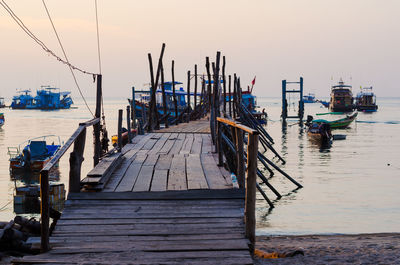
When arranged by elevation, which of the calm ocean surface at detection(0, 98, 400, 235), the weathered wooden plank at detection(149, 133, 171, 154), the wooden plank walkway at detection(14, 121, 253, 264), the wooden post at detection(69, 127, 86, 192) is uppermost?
the wooden post at detection(69, 127, 86, 192)

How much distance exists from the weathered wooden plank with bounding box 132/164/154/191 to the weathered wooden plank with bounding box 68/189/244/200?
277 mm

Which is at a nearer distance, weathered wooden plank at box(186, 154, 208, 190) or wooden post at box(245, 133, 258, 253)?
wooden post at box(245, 133, 258, 253)

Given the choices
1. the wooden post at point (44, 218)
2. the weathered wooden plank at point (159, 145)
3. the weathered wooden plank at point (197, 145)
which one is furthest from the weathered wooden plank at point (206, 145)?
the wooden post at point (44, 218)

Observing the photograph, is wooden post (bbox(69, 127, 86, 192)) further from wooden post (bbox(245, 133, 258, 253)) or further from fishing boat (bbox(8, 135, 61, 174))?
fishing boat (bbox(8, 135, 61, 174))

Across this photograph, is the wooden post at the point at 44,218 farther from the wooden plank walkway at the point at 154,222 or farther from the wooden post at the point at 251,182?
the wooden post at the point at 251,182

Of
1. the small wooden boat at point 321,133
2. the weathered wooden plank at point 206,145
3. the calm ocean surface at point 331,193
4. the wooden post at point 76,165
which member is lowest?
the calm ocean surface at point 331,193

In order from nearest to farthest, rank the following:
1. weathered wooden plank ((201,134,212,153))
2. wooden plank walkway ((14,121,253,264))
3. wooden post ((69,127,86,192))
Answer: wooden plank walkway ((14,121,253,264))
wooden post ((69,127,86,192))
weathered wooden plank ((201,134,212,153))

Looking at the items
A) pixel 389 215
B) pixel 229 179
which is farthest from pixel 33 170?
pixel 229 179

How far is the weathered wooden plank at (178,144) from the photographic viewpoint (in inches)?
448

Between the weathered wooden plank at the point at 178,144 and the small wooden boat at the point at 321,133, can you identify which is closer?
the weathered wooden plank at the point at 178,144

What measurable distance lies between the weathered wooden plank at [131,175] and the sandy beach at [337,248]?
218 cm

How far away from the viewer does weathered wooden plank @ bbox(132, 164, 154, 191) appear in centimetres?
708

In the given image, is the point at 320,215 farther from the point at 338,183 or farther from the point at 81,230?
the point at 81,230

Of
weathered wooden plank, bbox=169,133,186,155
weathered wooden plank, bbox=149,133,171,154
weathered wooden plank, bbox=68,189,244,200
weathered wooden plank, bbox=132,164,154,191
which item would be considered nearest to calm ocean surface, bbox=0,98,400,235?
weathered wooden plank, bbox=169,133,186,155
